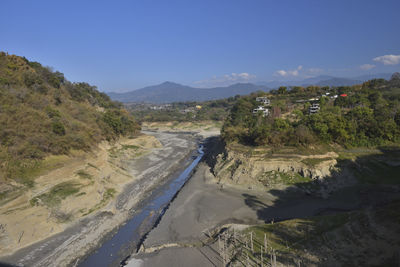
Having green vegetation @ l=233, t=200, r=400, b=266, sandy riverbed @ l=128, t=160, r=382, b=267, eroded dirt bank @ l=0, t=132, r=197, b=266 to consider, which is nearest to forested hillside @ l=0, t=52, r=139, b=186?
eroded dirt bank @ l=0, t=132, r=197, b=266

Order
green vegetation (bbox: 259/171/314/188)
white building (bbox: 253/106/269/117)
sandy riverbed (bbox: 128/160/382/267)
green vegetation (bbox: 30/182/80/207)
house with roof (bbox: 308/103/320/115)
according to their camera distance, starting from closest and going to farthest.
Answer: sandy riverbed (bbox: 128/160/382/267) → green vegetation (bbox: 30/182/80/207) → green vegetation (bbox: 259/171/314/188) → house with roof (bbox: 308/103/320/115) → white building (bbox: 253/106/269/117)

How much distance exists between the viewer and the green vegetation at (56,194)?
2449cm

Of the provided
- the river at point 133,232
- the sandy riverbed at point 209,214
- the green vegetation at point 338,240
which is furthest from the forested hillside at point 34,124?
the green vegetation at point 338,240

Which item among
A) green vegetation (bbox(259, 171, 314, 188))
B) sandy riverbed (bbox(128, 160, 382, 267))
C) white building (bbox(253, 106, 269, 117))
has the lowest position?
sandy riverbed (bbox(128, 160, 382, 267))

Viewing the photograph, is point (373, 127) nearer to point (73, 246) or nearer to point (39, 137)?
point (73, 246)

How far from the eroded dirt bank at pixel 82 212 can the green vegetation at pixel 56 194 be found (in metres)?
0.16

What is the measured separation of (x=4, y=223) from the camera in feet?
67.8

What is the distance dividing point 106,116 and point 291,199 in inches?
1836

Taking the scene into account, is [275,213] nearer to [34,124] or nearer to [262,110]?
[34,124]

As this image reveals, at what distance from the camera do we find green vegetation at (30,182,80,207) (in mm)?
24494

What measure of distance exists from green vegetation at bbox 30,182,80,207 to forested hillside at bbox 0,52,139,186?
264cm

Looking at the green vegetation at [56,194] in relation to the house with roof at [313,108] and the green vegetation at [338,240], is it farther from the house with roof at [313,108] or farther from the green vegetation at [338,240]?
the house with roof at [313,108]

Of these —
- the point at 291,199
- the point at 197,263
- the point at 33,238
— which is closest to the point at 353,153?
the point at 291,199

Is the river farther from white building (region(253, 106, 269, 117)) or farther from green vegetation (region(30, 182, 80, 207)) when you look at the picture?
white building (region(253, 106, 269, 117))
